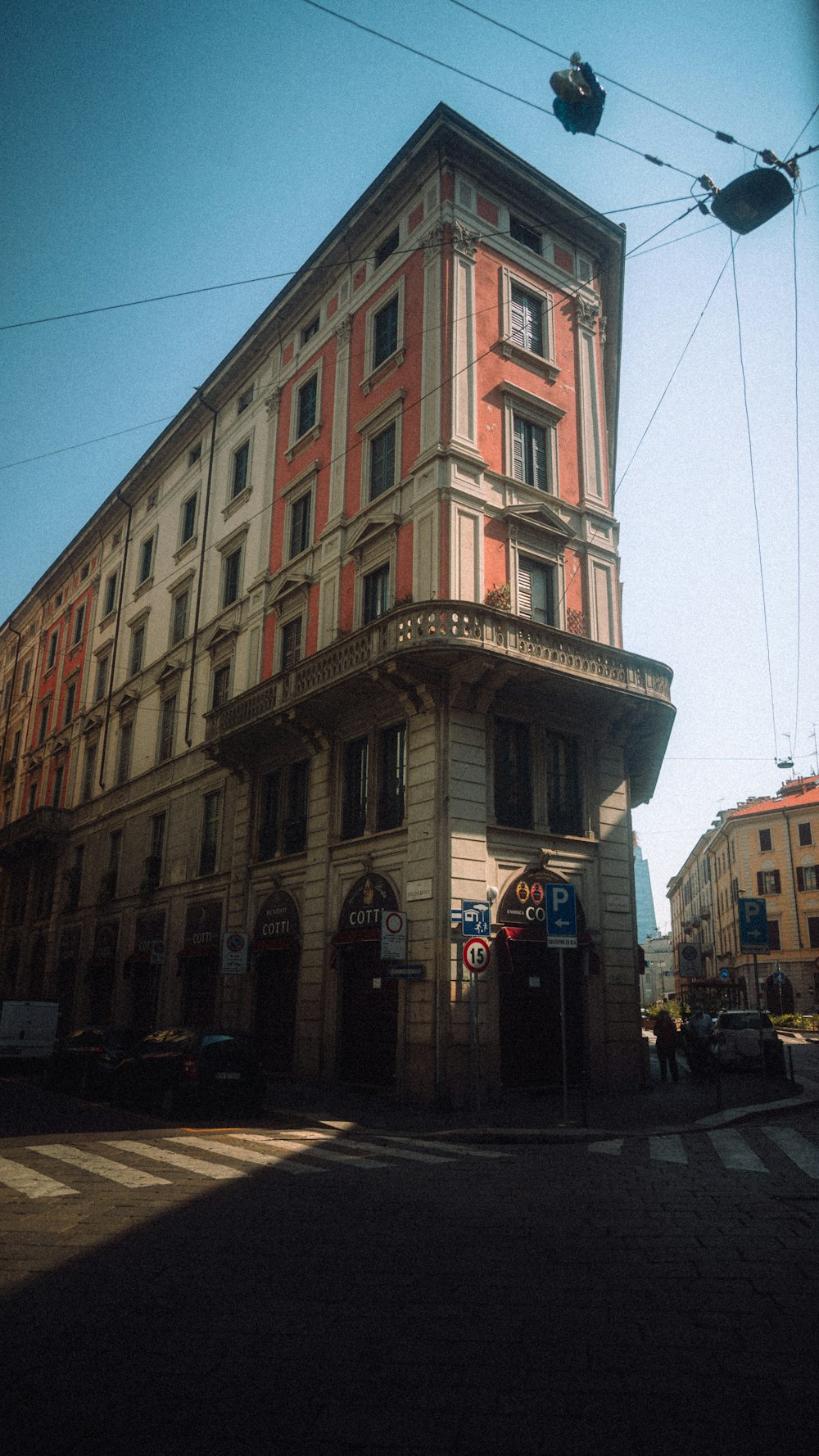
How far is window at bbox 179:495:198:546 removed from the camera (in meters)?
32.2

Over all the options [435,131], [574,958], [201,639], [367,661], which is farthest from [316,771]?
[435,131]

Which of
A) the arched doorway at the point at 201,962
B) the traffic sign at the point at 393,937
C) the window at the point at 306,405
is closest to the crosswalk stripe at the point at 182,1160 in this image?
the traffic sign at the point at 393,937

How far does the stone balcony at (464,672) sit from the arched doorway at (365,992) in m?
4.00

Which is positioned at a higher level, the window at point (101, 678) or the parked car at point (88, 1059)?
the window at point (101, 678)

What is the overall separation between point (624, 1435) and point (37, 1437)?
85.9 inches

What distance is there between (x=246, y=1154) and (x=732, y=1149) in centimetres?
573

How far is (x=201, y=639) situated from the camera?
1145 inches

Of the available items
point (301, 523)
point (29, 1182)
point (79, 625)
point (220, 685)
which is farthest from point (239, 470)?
point (29, 1182)

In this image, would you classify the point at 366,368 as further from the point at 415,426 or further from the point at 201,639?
the point at 201,639

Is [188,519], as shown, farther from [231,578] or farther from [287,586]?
[287,586]

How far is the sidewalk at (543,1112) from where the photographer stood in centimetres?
A: 1306

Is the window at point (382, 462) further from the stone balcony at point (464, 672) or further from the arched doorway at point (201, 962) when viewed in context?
the arched doorway at point (201, 962)

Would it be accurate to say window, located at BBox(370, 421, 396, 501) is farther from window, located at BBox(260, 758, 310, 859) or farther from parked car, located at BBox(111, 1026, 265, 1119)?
parked car, located at BBox(111, 1026, 265, 1119)

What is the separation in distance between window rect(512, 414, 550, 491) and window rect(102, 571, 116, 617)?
72.5ft
